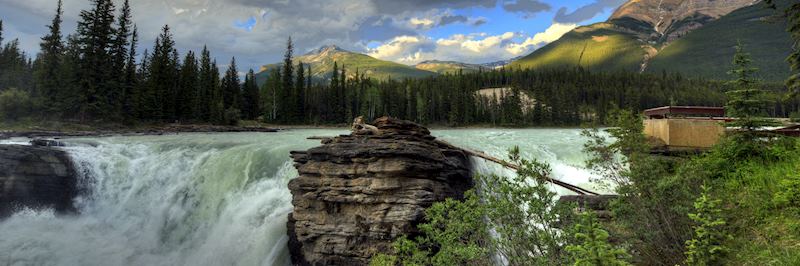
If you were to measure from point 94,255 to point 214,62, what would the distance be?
83.8 m

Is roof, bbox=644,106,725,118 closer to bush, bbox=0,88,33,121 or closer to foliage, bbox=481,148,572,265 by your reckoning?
foliage, bbox=481,148,572,265

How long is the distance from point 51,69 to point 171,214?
49686 millimetres

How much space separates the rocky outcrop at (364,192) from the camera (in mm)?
12195

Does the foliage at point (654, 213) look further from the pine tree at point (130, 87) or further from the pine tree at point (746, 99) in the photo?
the pine tree at point (130, 87)

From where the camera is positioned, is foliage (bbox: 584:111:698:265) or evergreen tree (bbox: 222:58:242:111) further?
evergreen tree (bbox: 222:58:242:111)

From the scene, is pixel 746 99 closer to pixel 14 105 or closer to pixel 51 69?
pixel 14 105

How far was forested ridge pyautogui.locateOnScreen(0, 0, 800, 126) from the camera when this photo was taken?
1887 inches

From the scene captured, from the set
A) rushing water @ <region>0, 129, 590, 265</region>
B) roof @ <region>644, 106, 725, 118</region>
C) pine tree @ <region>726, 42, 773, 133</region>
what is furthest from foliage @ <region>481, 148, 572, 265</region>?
roof @ <region>644, 106, 725, 118</region>

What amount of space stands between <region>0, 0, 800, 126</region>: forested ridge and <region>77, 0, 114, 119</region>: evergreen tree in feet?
0.42

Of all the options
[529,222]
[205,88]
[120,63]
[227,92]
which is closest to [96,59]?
[120,63]

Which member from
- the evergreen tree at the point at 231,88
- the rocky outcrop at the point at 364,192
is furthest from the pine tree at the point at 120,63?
the rocky outcrop at the point at 364,192

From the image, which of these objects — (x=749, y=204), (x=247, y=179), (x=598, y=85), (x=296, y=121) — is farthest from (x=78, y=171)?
(x=598, y=85)

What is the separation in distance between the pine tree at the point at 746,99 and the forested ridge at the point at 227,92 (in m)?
0.35

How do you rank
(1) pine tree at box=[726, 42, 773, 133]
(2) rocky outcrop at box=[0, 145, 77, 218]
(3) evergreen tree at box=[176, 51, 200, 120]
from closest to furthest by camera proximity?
(1) pine tree at box=[726, 42, 773, 133]
(2) rocky outcrop at box=[0, 145, 77, 218]
(3) evergreen tree at box=[176, 51, 200, 120]
